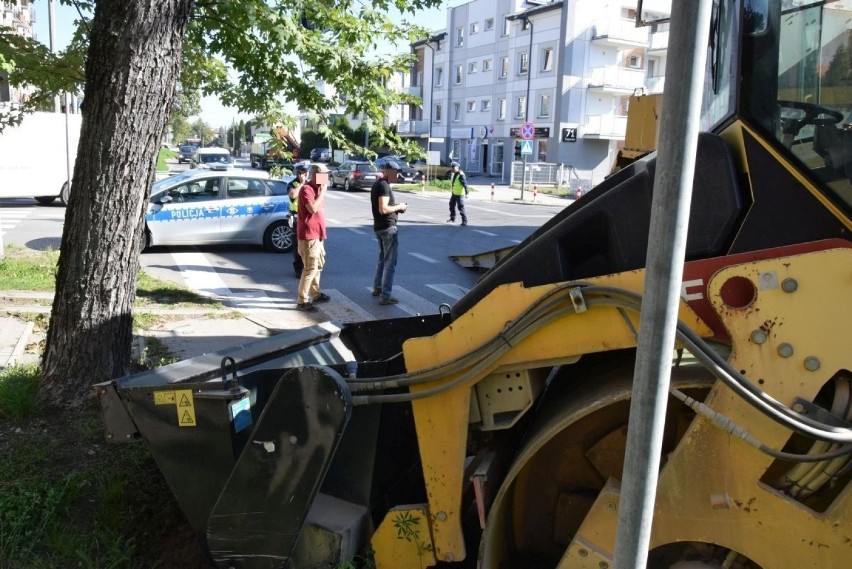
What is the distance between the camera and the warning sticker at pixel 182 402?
10.4ft

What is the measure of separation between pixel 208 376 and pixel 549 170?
127 ft

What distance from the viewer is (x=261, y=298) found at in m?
10.7

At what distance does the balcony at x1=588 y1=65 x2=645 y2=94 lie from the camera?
45.1 m

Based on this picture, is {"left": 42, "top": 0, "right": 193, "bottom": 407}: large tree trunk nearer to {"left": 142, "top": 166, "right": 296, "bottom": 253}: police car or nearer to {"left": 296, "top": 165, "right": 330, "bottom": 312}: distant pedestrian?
{"left": 296, "top": 165, "right": 330, "bottom": 312}: distant pedestrian

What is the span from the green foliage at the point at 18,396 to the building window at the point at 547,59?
45.3m

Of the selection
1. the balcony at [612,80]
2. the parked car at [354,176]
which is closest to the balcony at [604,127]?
the balcony at [612,80]

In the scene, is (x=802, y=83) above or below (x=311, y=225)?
above

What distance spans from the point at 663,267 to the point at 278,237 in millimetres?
14042

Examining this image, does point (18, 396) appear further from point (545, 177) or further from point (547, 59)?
point (547, 59)

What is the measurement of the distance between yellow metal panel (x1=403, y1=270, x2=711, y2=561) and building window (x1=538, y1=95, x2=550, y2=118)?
4649 centimetres

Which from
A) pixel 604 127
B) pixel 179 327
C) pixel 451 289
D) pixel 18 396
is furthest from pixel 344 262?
pixel 604 127

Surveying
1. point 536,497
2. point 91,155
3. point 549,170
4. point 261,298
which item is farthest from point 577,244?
point 549,170

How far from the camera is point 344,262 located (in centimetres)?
1387

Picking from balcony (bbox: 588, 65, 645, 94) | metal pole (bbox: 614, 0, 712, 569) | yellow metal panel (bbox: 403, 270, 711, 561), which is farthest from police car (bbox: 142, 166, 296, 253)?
balcony (bbox: 588, 65, 645, 94)
